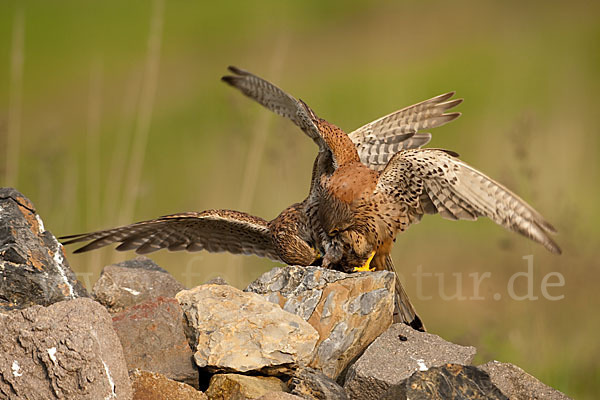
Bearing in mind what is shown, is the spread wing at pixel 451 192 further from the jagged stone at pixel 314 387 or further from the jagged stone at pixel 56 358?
the jagged stone at pixel 56 358

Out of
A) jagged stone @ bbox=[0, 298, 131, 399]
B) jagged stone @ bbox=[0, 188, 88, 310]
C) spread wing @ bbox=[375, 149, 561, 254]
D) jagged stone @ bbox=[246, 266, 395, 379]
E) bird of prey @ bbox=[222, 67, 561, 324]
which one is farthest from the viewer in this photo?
bird of prey @ bbox=[222, 67, 561, 324]

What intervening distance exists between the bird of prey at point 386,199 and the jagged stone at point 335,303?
1.98 feet

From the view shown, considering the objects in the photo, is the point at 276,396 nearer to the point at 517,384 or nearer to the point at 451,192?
the point at 517,384

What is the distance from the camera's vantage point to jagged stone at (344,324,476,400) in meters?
4.25

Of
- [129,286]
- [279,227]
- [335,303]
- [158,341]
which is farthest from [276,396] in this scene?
[279,227]

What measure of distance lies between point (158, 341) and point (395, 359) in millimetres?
1130

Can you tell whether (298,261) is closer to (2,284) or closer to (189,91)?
(2,284)

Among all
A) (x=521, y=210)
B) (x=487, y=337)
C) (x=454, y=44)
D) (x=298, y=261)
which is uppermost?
(x=454, y=44)

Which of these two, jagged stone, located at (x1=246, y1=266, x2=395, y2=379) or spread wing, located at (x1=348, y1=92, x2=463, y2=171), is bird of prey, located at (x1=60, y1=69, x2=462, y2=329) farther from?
jagged stone, located at (x1=246, y1=266, x2=395, y2=379)

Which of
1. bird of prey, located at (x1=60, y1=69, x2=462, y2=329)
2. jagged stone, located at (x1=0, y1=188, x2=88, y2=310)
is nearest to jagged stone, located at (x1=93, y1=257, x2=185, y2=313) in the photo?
bird of prey, located at (x1=60, y1=69, x2=462, y2=329)

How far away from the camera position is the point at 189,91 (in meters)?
14.7

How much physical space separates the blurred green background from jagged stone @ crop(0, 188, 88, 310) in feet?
6.61

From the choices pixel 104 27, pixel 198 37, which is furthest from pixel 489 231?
pixel 104 27

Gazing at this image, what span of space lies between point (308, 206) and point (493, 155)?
5579 mm
